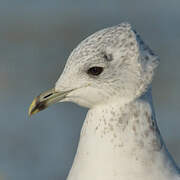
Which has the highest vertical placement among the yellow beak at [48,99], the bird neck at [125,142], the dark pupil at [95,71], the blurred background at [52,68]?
the dark pupil at [95,71]

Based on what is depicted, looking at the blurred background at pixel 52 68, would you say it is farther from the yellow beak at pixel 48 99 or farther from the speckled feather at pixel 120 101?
the speckled feather at pixel 120 101

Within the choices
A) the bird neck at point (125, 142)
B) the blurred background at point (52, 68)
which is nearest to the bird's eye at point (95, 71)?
the bird neck at point (125, 142)

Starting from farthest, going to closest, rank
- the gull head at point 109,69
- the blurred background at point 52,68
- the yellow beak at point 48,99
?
the blurred background at point 52,68 → the yellow beak at point 48,99 → the gull head at point 109,69

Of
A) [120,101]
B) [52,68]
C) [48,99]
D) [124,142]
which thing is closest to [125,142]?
[124,142]

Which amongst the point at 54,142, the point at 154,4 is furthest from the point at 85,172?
the point at 154,4

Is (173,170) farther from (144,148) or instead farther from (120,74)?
(120,74)

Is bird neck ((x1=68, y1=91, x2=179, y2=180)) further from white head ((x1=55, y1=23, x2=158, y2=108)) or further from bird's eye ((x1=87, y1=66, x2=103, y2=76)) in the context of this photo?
bird's eye ((x1=87, y1=66, x2=103, y2=76))

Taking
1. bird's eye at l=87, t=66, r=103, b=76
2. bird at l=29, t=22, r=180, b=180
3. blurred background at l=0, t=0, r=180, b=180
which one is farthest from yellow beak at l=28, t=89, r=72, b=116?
blurred background at l=0, t=0, r=180, b=180

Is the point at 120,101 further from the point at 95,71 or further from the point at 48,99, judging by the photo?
the point at 48,99
